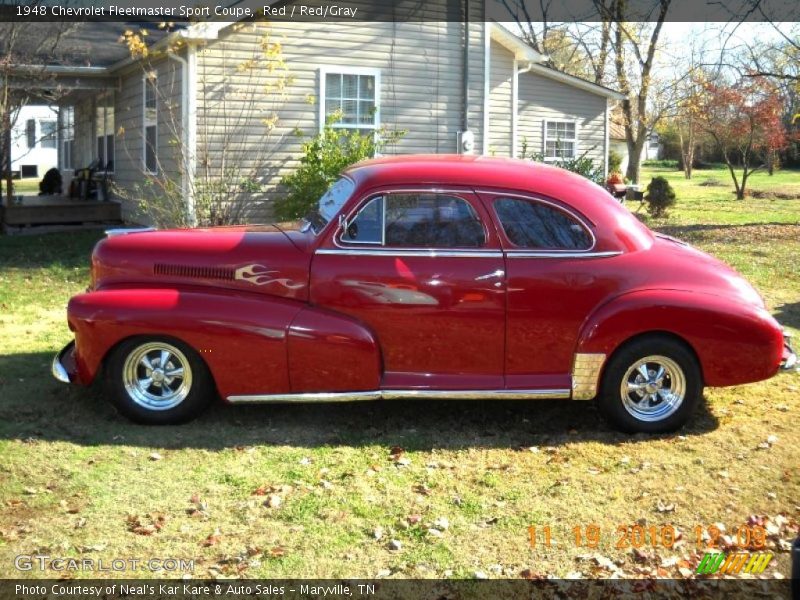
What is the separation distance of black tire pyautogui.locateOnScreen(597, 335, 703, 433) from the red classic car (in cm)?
1

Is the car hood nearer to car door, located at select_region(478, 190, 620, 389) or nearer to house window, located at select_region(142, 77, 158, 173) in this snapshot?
car door, located at select_region(478, 190, 620, 389)

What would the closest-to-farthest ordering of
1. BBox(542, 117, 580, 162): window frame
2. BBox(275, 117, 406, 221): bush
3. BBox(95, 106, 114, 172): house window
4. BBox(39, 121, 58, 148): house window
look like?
BBox(275, 117, 406, 221): bush < BBox(95, 106, 114, 172): house window < BBox(542, 117, 580, 162): window frame < BBox(39, 121, 58, 148): house window

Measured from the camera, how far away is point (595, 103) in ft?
76.1

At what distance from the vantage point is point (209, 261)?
5652 millimetres

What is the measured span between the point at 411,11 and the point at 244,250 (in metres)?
10.9

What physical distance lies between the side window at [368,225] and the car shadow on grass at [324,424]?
1310mm

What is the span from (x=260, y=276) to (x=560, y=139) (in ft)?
59.9

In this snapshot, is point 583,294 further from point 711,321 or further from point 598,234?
point 711,321

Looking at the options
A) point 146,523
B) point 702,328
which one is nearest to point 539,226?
point 702,328

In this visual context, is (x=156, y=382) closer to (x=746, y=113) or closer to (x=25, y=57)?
(x=25, y=57)

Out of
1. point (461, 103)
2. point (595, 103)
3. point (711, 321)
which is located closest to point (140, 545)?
point (711, 321)

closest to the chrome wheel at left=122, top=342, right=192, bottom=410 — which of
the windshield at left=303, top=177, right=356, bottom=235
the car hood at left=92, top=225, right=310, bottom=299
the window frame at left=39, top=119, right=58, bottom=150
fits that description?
the car hood at left=92, top=225, right=310, bottom=299

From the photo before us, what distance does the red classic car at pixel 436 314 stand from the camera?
548cm

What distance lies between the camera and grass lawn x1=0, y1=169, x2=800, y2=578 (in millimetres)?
4051
